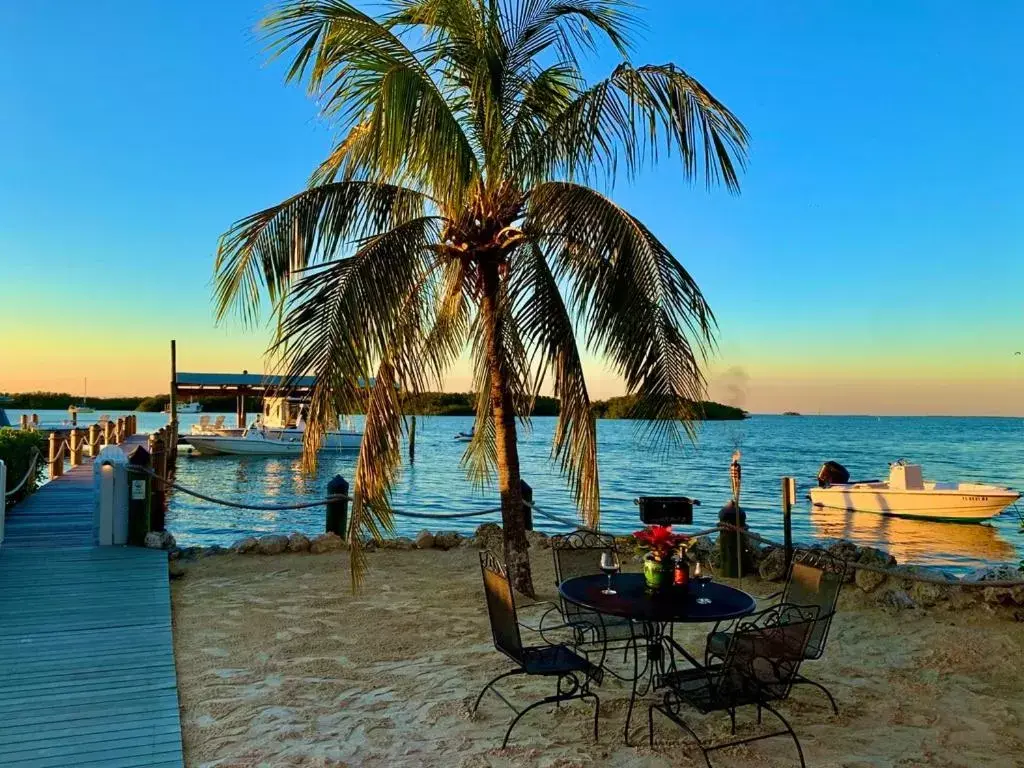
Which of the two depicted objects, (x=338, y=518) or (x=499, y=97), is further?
(x=338, y=518)

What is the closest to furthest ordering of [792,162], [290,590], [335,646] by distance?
[335,646] < [290,590] < [792,162]

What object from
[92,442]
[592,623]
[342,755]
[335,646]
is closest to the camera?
[342,755]

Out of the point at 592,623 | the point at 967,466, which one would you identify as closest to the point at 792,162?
the point at 592,623

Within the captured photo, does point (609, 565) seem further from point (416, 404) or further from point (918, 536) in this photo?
point (918, 536)

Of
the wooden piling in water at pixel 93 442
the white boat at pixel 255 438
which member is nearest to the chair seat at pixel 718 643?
the wooden piling in water at pixel 93 442

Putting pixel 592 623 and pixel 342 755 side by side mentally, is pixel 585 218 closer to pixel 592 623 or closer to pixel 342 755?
pixel 592 623

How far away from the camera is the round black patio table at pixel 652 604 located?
377 cm

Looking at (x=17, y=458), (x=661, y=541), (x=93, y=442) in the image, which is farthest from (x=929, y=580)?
(x=93, y=442)

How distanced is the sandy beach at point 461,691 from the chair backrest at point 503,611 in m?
0.45

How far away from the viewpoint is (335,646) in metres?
5.49

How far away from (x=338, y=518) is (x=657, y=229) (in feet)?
18.8

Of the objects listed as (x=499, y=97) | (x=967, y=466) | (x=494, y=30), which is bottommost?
(x=967, y=466)

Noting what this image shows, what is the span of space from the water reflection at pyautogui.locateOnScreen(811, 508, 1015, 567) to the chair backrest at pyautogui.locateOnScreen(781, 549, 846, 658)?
37.6 feet

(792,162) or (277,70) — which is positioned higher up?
(792,162)
